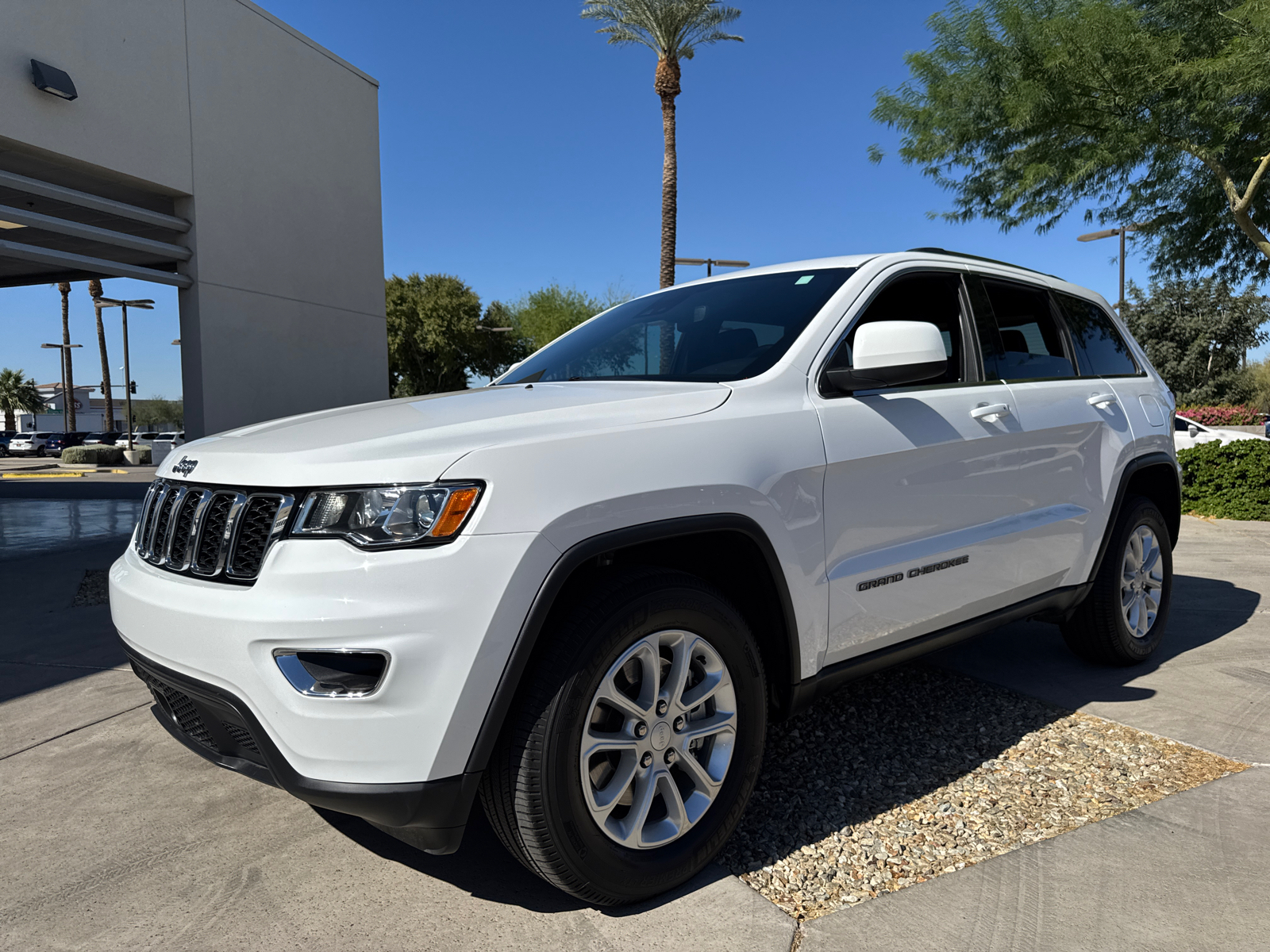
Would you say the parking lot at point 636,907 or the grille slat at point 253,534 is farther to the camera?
the parking lot at point 636,907

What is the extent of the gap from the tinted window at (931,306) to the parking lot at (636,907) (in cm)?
148

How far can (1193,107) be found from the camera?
10.3 meters

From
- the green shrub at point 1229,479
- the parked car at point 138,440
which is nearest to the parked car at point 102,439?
the parked car at point 138,440

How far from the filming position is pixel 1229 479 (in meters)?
9.83

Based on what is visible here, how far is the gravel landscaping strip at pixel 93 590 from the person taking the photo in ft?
20.0

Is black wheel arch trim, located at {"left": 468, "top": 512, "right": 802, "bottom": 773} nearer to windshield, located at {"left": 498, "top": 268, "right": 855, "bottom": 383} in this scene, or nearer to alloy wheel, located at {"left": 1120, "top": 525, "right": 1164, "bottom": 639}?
windshield, located at {"left": 498, "top": 268, "right": 855, "bottom": 383}

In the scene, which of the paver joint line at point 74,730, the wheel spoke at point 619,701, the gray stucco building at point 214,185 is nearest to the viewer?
the wheel spoke at point 619,701

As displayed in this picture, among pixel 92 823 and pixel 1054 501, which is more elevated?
pixel 1054 501

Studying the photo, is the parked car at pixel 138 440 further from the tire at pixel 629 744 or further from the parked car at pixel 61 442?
the tire at pixel 629 744

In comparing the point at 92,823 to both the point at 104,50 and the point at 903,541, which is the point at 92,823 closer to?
the point at 903,541

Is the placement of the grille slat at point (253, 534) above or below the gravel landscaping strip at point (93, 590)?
above

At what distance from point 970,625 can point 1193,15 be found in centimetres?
1084

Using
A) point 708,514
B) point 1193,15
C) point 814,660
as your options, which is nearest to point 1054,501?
point 814,660

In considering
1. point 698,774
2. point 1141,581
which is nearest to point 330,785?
point 698,774
